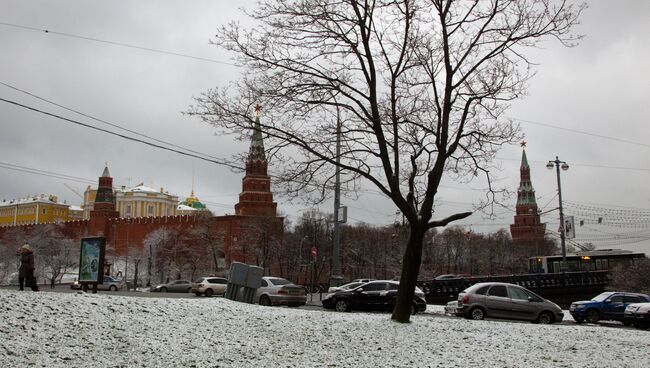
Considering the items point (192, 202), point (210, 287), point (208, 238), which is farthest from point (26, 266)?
point (192, 202)

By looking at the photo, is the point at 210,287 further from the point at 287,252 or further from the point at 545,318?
the point at 287,252

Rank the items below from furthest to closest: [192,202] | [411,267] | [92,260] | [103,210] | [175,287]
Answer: [192,202]
[103,210]
[175,287]
[92,260]
[411,267]

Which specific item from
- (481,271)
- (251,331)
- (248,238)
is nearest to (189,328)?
(251,331)

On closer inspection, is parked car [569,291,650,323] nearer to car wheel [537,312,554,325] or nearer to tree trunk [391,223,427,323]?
car wheel [537,312,554,325]

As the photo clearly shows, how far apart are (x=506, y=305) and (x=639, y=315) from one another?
228 inches

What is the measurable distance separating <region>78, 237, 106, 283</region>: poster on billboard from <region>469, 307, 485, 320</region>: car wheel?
46.4 feet

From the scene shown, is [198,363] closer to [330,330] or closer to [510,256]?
[330,330]

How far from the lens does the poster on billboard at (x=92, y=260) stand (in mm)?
23562

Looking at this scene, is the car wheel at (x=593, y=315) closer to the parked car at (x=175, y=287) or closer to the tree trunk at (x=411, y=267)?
the tree trunk at (x=411, y=267)

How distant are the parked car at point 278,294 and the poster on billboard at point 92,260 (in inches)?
254

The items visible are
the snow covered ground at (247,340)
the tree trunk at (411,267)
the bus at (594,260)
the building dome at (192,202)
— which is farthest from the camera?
the building dome at (192,202)

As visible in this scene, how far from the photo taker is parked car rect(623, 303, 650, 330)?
74.5ft

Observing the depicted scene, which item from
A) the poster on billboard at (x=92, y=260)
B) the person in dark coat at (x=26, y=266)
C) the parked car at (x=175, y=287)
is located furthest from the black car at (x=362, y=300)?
the parked car at (x=175, y=287)

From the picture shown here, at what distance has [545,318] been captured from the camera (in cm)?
2169
